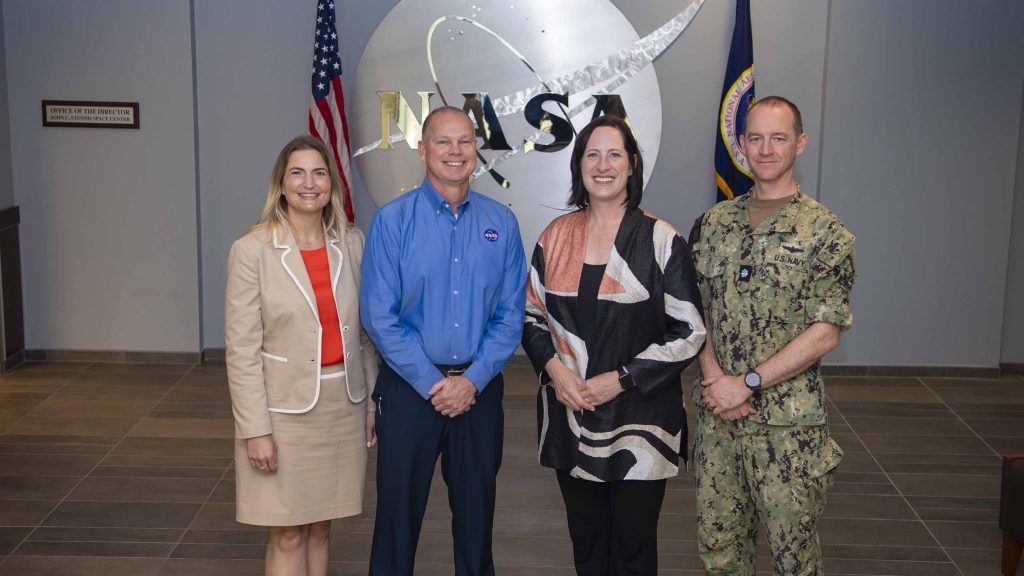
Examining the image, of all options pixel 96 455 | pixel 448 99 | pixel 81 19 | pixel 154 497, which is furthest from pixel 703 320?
pixel 81 19

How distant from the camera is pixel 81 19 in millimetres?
6418

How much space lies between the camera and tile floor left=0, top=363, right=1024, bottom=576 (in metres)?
4.10

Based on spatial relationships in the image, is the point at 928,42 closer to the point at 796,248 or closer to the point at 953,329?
the point at 953,329

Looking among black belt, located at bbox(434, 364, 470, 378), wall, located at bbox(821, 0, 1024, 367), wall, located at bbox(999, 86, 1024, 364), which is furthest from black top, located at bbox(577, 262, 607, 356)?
wall, located at bbox(999, 86, 1024, 364)

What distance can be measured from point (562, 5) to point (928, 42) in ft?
6.97

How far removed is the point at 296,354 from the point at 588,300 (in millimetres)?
832

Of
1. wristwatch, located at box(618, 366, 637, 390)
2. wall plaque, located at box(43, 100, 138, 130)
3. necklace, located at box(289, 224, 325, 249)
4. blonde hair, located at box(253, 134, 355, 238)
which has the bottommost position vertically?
wristwatch, located at box(618, 366, 637, 390)

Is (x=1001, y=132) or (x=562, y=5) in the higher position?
(x=562, y=5)

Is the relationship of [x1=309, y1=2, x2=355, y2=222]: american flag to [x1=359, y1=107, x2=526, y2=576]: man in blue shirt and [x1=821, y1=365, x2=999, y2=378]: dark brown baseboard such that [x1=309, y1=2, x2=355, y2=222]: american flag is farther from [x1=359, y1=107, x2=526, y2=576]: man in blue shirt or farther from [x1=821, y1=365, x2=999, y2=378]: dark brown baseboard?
[x1=821, y1=365, x2=999, y2=378]: dark brown baseboard

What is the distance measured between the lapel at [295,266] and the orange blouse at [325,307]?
22 mm

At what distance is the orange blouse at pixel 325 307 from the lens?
3.12m

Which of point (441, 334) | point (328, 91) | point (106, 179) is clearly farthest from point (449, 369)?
point (106, 179)

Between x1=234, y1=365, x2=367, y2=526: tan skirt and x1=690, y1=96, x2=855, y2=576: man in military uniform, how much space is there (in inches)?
41.7

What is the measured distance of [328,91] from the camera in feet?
20.5
